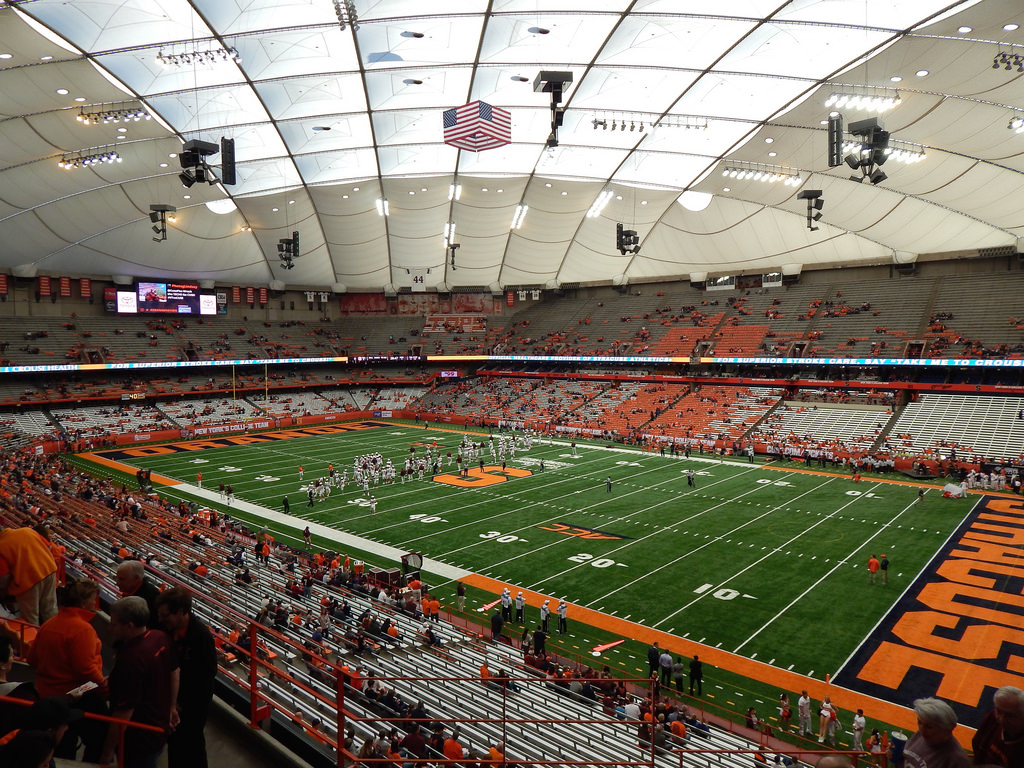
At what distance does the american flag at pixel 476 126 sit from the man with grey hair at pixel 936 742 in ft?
85.1

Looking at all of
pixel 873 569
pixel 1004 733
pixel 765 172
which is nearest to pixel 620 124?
pixel 765 172

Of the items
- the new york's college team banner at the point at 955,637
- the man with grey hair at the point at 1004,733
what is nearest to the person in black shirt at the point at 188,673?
the man with grey hair at the point at 1004,733

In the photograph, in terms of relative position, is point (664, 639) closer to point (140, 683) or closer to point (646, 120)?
point (140, 683)

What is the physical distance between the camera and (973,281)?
46031 millimetres

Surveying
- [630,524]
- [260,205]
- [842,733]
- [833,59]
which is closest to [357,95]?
[260,205]

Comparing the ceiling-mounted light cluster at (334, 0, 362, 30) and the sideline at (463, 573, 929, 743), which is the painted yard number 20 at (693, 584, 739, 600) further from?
the ceiling-mounted light cluster at (334, 0, 362, 30)

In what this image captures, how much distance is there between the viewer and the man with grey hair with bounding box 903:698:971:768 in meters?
3.71

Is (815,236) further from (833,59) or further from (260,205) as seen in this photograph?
(260,205)

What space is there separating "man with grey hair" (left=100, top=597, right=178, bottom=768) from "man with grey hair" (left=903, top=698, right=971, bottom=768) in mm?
4418

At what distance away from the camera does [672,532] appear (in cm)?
2414

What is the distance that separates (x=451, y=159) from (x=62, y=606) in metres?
43.0

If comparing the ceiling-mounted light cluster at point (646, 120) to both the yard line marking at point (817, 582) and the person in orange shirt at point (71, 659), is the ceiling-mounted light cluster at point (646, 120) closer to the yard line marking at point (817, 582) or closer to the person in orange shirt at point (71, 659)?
the yard line marking at point (817, 582)

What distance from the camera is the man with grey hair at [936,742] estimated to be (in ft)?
12.2

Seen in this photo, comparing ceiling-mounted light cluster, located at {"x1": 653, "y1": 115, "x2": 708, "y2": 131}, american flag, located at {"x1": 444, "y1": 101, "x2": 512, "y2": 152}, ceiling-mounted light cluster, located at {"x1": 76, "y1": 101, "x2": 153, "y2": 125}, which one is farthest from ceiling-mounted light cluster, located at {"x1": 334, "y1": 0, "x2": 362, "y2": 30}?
ceiling-mounted light cluster, located at {"x1": 653, "y1": 115, "x2": 708, "y2": 131}
